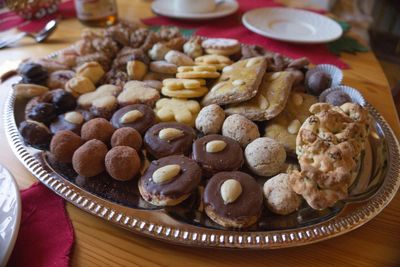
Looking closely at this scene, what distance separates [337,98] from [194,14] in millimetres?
731

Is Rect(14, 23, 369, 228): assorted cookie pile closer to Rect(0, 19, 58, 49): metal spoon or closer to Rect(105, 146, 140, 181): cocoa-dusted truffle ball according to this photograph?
Rect(105, 146, 140, 181): cocoa-dusted truffle ball

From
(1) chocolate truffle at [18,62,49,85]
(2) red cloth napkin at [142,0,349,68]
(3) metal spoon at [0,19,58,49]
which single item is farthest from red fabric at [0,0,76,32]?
(1) chocolate truffle at [18,62,49,85]

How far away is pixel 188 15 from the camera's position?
49.3 inches

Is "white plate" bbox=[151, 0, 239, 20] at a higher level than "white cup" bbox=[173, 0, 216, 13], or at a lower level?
lower

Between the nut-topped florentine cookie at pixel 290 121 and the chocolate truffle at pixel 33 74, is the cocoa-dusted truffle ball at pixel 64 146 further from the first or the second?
the nut-topped florentine cookie at pixel 290 121

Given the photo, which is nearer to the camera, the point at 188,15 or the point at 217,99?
the point at 217,99

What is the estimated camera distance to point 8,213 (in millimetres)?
497

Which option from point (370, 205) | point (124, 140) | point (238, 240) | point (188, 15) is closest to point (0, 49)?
point (188, 15)

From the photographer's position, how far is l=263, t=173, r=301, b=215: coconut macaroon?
0.52 meters

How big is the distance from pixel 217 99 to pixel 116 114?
22 centimetres

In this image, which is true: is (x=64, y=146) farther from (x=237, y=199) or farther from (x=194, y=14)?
(x=194, y=14)

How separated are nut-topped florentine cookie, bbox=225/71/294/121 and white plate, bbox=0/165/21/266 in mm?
416

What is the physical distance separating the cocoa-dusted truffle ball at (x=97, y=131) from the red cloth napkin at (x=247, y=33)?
2.13 feet

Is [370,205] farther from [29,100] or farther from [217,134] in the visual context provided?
[29,100]
